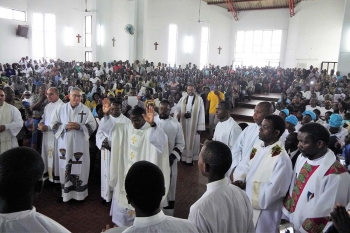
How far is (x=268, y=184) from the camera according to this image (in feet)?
8.63

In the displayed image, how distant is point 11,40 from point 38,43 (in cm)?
182

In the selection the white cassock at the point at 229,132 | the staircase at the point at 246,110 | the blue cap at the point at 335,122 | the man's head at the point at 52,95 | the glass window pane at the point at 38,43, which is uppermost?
the glass window pane at the point at 38,43

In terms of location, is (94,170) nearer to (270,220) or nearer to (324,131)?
(270,220)

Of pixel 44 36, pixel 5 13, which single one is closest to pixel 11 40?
pixel 5 13

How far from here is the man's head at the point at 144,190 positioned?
4.74 feet

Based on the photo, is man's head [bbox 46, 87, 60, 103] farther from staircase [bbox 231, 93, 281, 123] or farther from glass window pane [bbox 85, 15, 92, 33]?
glass window pane [bbox 85, 15, 92, 33]

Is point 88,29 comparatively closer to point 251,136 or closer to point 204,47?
point 204,47

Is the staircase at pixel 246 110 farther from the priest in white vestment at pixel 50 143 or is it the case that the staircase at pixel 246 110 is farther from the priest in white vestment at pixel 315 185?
the priest in white vestment at pixel 315 185

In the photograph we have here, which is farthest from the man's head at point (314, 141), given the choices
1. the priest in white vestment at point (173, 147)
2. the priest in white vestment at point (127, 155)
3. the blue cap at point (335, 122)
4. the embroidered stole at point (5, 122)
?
the embroidered stole at point (5, 122)

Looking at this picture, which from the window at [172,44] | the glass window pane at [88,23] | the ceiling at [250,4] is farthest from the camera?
the ceiling at [250,4]

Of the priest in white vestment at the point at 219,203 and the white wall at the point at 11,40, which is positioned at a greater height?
the white wall at the point at 11,40

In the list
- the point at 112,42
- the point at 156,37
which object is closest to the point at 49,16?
the point at 112,42

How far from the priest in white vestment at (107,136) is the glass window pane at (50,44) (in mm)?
18475

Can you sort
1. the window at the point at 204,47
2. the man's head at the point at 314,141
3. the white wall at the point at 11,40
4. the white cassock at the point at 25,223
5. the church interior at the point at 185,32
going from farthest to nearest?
1. the window at the point at 204,47
2. the white wall at the point at 11,40
3. the church interior at the point at 185,32
4. the man's head at the point at 314,141
5. the white cassock at the point at 25,223
